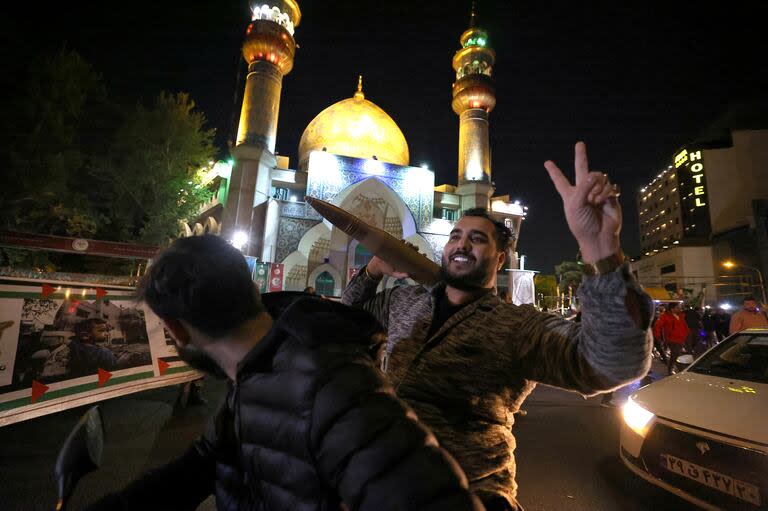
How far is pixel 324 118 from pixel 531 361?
107ft

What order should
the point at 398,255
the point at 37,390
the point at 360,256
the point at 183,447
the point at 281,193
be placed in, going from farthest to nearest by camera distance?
the point at 360,256 → the point at 281,193 → the point at 183,447 → the point at 37,390 → the point at 398,255

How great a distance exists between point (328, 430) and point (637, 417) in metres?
3.73

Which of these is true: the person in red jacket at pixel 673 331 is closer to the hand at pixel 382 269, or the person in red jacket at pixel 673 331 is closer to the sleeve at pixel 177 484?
the hand at pixel 382 269

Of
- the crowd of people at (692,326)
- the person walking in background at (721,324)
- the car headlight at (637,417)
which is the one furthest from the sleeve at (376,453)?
the person walking in background at (721,324)

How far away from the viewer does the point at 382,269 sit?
2.39 meters

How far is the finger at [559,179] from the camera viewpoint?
1.25 m

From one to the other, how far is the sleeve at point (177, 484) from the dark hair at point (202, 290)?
1.35ft

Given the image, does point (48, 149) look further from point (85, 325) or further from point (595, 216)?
point (595, 216)

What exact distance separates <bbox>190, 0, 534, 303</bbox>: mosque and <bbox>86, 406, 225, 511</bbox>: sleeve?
19.4 meters

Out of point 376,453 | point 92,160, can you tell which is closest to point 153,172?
point 92,160

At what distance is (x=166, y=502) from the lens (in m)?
1.31

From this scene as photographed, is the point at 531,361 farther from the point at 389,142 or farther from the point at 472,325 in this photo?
the point at 389,142

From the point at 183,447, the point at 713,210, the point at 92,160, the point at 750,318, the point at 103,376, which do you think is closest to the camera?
the point at 183,447

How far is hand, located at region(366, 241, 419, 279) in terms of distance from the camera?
2.36 metres
